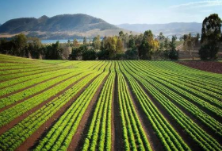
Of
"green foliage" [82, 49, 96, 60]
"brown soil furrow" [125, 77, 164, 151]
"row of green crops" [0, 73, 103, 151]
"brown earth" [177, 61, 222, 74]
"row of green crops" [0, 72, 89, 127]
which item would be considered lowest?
"brown soil furrow" [125, 77, 164, 151]

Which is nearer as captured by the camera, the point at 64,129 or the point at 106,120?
the point at 64,129

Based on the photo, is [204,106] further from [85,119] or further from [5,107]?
[5,107]

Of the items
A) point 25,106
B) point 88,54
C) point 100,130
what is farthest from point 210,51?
point 25,106

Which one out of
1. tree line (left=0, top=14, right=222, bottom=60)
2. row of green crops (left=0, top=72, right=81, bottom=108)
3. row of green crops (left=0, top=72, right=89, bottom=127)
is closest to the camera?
row of green crops (left=0, top=72, right=89, bottom=127)

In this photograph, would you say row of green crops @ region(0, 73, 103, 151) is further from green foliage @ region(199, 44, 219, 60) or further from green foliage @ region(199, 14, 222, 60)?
green foliage @ region(199, 14, 222, 60)

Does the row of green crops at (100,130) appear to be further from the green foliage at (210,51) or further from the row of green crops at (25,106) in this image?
the green foliage at (210,51)

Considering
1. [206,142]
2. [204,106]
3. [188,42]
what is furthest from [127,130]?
[188,42]

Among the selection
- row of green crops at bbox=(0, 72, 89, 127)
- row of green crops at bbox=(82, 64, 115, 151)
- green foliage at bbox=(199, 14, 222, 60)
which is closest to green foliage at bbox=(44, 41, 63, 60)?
green foliage at bbox=(199, 14, 222, 60)

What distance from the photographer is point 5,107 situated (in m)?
25.2

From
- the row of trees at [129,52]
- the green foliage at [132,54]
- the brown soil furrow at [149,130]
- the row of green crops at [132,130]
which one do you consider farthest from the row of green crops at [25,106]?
the row of trees at [129,52]

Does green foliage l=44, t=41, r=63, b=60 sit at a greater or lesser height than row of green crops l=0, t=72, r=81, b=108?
greater

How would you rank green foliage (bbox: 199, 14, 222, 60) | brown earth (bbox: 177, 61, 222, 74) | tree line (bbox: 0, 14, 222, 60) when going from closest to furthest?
1. brown earth (bbox: 177, 61, 222, 74)
2. green foliage (bbox: 199, 14, 222, 60)
3. tree line (bbox: 0, 14, 222, 60)

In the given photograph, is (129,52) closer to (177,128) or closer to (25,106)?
(25,106)

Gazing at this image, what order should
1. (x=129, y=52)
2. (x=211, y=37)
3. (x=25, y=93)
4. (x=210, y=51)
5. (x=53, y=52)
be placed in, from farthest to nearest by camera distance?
(x=53, y=52) < (x=129, y=52) < (x=211, y=37) < (x=210, y=51) < (x=25, y=93)
